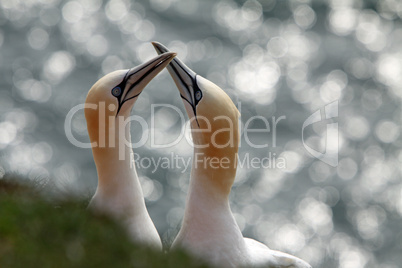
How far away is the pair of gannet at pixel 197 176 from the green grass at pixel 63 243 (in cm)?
100

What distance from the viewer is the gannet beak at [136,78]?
643 centimetres

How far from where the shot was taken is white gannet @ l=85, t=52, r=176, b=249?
20.2 feet

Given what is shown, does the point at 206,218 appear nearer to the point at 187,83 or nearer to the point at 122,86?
the point at 187,83

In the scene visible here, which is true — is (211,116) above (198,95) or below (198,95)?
below

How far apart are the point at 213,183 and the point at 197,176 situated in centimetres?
17

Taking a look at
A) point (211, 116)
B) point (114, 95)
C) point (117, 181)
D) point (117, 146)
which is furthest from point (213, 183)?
point (114, 95)

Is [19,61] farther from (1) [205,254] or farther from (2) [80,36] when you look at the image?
(1) [205,254]

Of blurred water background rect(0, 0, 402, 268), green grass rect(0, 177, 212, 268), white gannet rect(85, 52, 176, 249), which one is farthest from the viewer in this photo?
blurred water background rect(0, 0, 402, 268)

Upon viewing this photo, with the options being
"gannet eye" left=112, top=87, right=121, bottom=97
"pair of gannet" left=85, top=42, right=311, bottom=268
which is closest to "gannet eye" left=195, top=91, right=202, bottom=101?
"pair of gannet" left=85, top=42, right=311, bottom=268

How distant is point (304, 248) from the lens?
16.8 meters

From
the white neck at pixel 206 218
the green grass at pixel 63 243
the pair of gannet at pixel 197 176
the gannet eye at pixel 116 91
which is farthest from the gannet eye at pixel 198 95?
the green grass at pixel 63 243

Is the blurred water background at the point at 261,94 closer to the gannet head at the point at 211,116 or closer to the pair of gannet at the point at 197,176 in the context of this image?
the pair of gannet at the point at 197,176

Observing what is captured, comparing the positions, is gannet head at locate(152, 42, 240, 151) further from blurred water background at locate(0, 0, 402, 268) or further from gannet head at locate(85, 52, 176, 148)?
blurred water background at locate(0, 0, 402, 268)

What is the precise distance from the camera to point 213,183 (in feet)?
19.7
